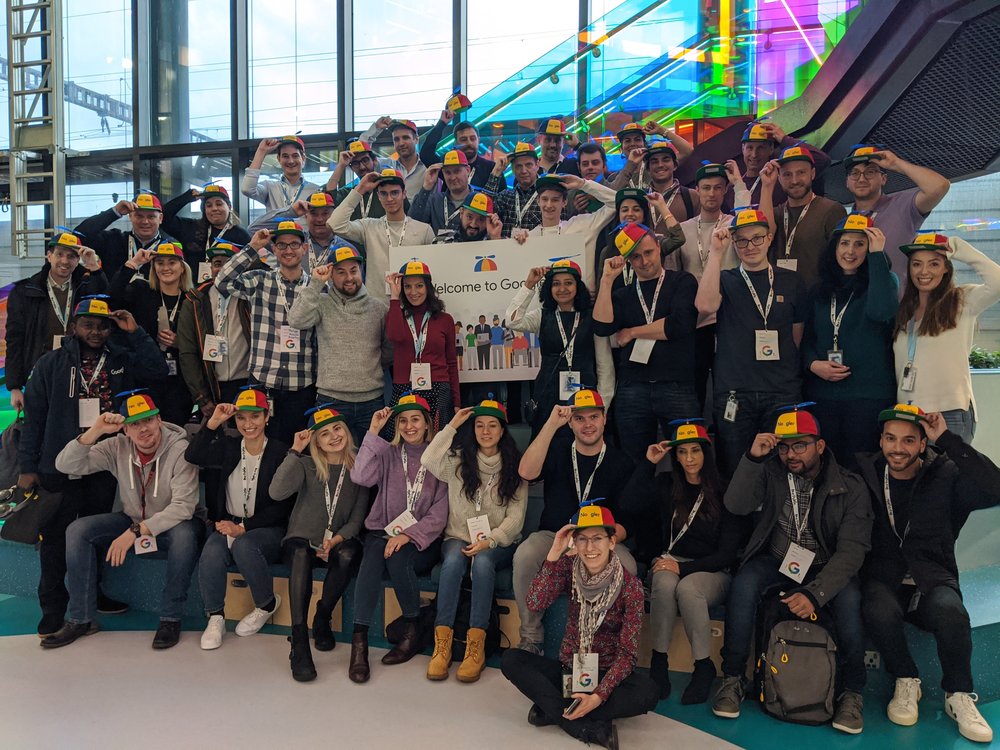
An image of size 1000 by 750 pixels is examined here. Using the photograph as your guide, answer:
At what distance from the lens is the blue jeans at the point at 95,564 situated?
464 centimetres

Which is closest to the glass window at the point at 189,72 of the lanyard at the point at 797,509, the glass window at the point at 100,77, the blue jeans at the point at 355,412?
the glass window at the point at 100,77

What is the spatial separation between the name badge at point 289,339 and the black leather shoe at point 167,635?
1727mm

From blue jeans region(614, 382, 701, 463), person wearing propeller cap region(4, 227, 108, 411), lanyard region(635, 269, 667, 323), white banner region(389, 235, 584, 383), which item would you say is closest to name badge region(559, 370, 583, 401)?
blue jeans region(614, 382, 701, 463)

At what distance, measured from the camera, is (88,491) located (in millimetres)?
5004

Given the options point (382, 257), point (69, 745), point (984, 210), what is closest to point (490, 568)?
point (69, 745)

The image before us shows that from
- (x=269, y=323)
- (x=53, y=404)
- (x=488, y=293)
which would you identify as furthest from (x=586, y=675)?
(x=53, y=404)

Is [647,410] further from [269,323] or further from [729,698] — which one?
[269,323]

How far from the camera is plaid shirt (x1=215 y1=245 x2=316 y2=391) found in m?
5.14

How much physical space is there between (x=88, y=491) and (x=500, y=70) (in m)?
7.64

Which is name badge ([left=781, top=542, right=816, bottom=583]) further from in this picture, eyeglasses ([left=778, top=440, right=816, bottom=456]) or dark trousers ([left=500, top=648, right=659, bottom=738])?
dark trousers ([left=500, top=648, right=659, bottom=738])

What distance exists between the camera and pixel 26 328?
17.6 ft

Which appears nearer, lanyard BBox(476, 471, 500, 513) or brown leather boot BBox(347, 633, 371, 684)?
brown leather boot BBox(347, 633, 371, 684)

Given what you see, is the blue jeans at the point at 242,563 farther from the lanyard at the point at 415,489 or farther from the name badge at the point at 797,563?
the name badge at the point at 797,563

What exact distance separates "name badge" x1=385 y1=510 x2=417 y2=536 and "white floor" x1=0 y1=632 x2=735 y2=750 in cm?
66
